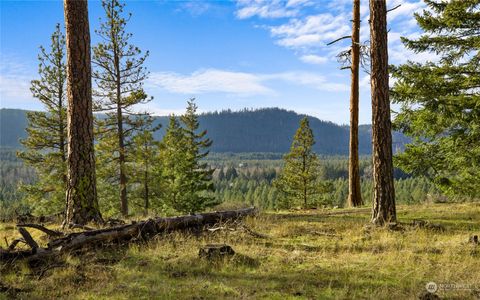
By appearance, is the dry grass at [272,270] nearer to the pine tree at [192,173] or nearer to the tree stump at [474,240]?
the tree stump at [474,240]

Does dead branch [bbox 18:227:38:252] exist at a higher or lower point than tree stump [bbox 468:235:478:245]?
higher

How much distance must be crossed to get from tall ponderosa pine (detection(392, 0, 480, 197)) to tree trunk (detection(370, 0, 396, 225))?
161 inches

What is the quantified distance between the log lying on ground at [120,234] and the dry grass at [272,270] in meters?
0.27

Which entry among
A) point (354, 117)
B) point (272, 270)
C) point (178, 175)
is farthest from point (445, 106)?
point (178, 175)

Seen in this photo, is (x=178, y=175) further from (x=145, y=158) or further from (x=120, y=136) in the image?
(x=120, y=136)

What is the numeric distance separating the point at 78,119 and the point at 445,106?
11.8m

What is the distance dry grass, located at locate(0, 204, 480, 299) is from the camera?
4816mm

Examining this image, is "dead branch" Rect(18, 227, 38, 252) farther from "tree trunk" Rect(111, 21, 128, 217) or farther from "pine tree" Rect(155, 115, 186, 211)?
"pine tree" Rect(155, 115, 186, 211)

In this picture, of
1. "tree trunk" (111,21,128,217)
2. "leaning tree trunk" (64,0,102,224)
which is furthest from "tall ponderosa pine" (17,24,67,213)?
"leaning tree trunk" (64,0,102,224)

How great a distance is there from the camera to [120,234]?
7.38 metres

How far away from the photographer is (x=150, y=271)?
576cm

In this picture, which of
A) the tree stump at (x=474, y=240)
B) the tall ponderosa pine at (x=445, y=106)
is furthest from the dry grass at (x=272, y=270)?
the tall ponderosa pine at (x=445, y=106)

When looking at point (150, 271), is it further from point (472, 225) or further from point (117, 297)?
point (472, 225)

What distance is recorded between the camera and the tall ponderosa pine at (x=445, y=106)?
42.1 feet
